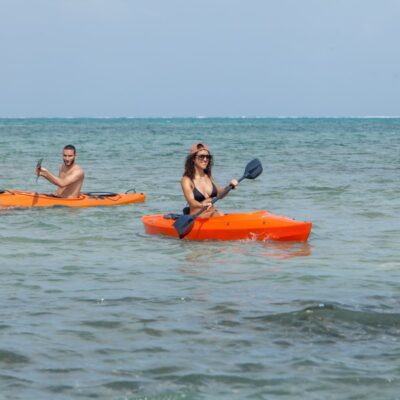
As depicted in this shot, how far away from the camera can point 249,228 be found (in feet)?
36.6

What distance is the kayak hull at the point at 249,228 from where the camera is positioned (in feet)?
36.5

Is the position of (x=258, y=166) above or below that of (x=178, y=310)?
above

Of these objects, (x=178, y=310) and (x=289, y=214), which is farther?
(x=289, y=214)

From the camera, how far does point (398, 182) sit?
68.6ft

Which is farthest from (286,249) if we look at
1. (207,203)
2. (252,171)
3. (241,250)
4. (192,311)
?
(192,311)

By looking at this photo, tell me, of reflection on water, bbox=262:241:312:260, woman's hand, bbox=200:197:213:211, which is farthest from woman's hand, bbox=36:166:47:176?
reflection on water, bbox=262:241:312:260

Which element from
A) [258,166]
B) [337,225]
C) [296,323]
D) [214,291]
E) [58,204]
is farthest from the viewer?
[58,204]

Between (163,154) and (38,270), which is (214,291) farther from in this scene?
(163,154)

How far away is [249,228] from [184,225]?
30.3 inches

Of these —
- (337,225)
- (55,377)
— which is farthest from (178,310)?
(337,225)

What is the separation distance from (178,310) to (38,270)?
2306 mm

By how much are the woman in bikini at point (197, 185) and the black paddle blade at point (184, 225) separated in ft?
0.86

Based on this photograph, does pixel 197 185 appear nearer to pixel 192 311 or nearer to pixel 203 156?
pixel 203 156

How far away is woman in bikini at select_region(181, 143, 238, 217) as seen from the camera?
37.5 feet
